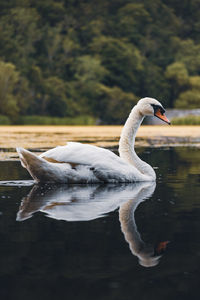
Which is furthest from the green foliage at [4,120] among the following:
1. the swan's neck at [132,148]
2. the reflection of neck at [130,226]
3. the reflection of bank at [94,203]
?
the reflection of neck at [130,226]

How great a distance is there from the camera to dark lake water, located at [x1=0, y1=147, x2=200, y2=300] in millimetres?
3971

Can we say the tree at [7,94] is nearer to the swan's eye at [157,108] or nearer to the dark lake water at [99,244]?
the swan's eye at [157,108]

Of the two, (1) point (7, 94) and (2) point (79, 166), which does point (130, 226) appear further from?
(1) point (7, 94)

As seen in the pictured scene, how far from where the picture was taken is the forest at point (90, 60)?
233 feet

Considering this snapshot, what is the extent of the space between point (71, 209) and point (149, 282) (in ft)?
9.38

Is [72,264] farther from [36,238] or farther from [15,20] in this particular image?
[15,20]

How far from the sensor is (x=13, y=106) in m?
63.6

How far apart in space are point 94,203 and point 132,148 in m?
2.98

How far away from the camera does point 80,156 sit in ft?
29.4

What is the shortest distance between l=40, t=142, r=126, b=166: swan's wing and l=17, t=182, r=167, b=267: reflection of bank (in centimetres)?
35

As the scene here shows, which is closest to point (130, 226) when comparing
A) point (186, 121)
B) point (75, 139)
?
point (75, 139)

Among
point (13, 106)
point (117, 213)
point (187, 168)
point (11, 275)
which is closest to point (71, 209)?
point (117, 213)

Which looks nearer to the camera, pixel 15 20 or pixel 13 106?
pixel 13 106

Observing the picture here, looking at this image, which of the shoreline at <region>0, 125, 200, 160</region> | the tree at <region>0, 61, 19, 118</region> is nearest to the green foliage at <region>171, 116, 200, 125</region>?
the tree at <region>0, 61, 19, 118</region>
